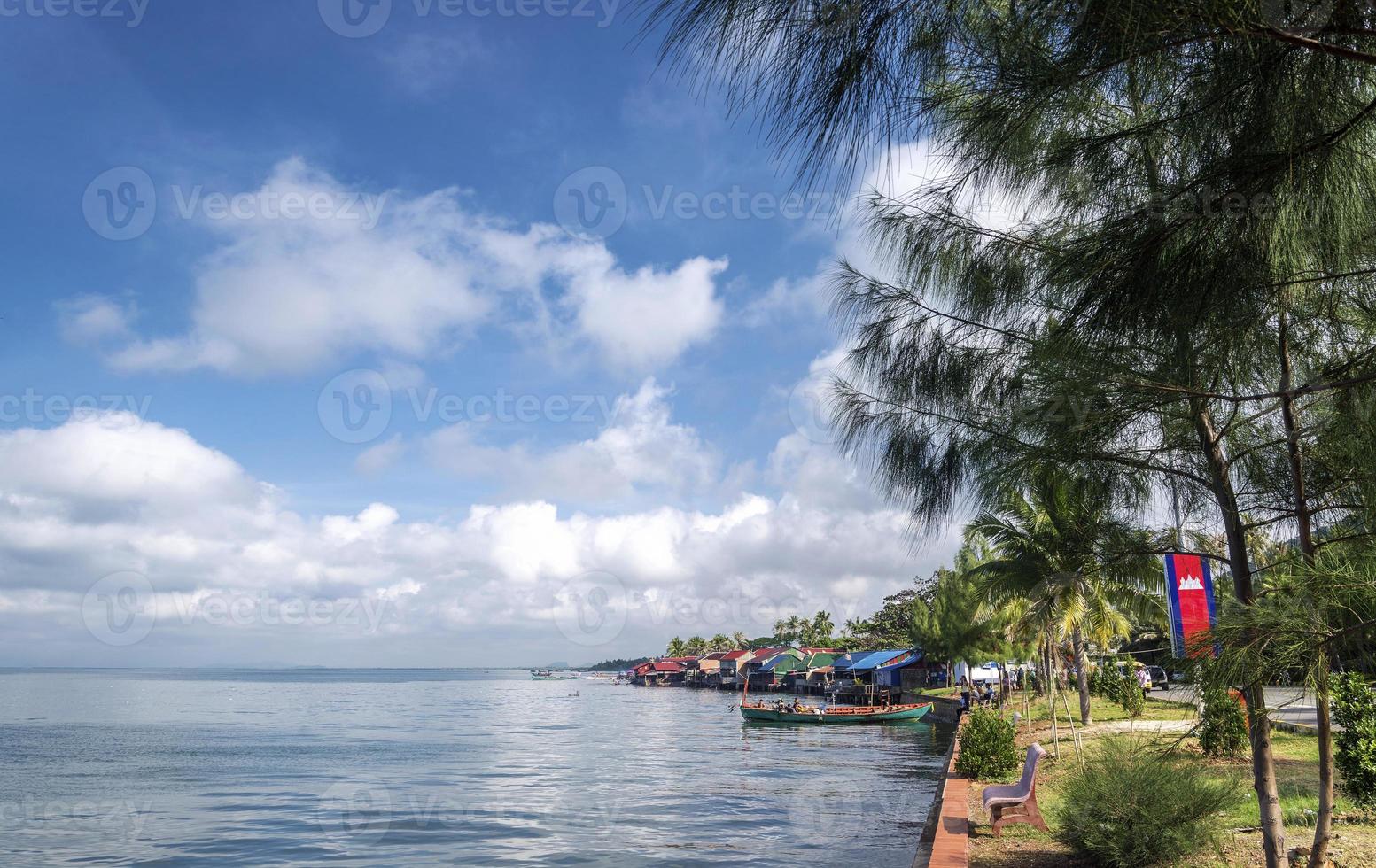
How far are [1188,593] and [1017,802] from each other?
13.2 feet

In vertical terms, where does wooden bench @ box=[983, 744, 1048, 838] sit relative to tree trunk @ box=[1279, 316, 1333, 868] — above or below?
below

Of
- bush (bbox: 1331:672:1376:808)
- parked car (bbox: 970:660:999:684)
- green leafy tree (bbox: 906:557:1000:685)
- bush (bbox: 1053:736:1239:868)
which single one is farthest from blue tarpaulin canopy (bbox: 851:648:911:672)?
bush (bbox: 1053:736:1239:868)

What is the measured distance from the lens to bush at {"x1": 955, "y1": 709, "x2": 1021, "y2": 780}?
16.4 m

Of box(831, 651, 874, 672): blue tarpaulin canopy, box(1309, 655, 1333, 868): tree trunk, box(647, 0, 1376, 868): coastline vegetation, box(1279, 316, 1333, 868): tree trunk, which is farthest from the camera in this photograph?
box(831, 651, 874, 672): blue tarpaulin canopy

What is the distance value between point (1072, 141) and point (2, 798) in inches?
1360

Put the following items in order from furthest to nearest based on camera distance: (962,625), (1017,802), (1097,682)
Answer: (962,625) < (1097,682) < (1017,802)

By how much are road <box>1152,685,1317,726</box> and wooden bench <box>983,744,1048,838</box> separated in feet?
6.09

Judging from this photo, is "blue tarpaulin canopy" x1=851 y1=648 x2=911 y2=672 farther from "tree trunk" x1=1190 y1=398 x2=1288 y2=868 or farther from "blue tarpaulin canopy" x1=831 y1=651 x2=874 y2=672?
"tree trunk" x1=1190 y1=398 x2=1288 y2=868

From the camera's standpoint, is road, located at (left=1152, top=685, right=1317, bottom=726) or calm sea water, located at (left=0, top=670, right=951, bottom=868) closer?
road, located at (left=1152, top=685, right=1317, bottom=726)

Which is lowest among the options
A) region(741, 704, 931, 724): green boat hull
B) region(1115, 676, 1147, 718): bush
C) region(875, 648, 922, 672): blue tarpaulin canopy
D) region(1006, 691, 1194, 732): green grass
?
region(741, 704, 931, 724): green boat hull

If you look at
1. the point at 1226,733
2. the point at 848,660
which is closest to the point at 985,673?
the point at 848,660

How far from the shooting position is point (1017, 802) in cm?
1050

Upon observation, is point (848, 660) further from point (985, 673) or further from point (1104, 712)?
point (1104, 712)

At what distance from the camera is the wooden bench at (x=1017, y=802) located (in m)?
10.5
